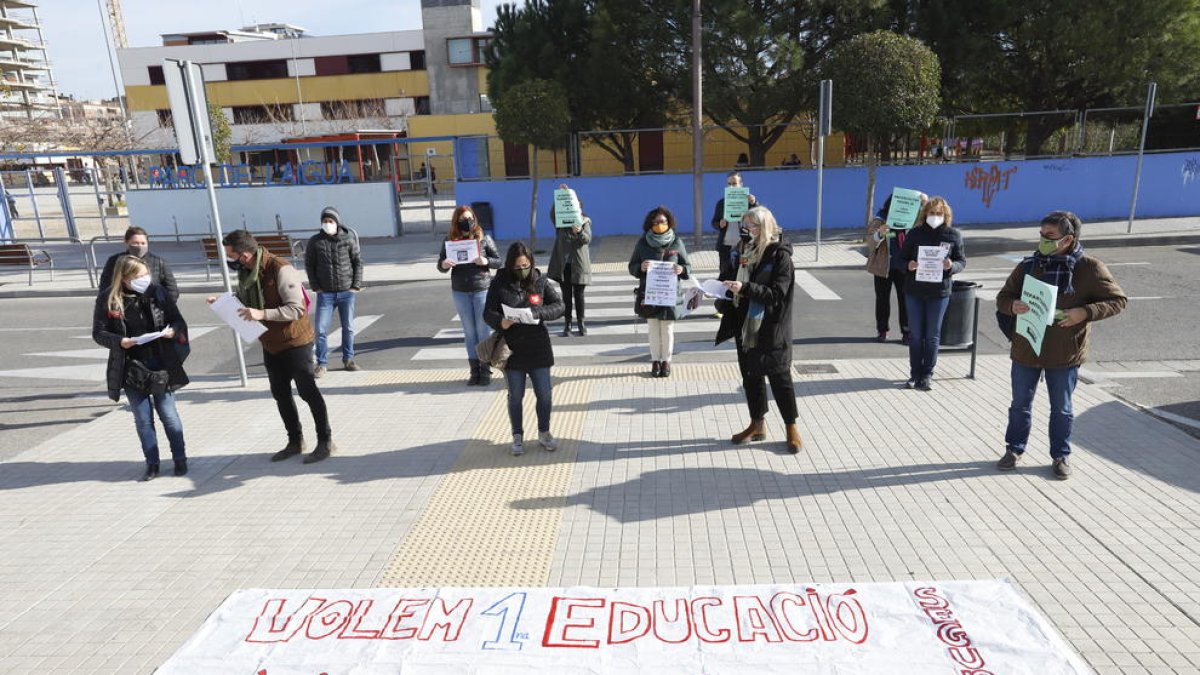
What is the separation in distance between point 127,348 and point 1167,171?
22744 millimetres

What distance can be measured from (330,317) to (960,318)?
23.1 feet

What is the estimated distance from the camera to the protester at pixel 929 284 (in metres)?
7.05

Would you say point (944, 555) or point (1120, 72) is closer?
point (944, 555)

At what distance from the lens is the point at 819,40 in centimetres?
1869

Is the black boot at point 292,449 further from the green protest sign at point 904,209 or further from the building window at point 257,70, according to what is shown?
the building window at point 257,70

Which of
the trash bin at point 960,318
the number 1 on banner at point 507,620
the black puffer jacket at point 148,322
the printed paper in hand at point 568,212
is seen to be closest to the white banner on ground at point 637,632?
the number 1 on banner at point 507,620

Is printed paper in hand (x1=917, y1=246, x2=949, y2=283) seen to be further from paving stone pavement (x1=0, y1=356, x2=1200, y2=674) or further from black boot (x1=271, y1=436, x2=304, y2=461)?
black boot (x1=271, y1=436, x2=304, y2=461)

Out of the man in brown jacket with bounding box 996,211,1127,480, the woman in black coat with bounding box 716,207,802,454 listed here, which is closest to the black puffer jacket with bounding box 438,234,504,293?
the woman in black coat with bounding box 716,207,802,454

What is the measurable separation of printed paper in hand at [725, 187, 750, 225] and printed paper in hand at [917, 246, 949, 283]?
418 cm

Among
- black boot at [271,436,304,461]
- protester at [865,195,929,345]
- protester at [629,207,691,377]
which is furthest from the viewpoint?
protester at [865,195,929,345]

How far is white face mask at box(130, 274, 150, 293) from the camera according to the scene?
18.3 feet

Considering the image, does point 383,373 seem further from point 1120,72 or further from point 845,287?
point 1120,72

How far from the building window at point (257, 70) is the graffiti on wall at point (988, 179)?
156 ft

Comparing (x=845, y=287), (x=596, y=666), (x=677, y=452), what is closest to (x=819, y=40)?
(x=845, y=287)
